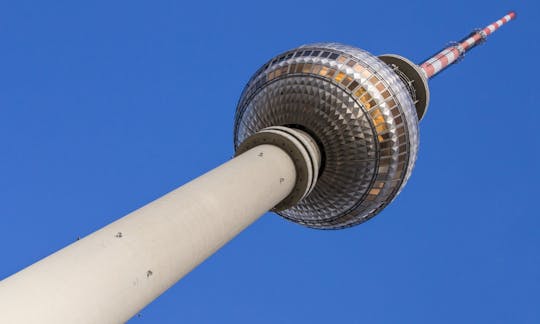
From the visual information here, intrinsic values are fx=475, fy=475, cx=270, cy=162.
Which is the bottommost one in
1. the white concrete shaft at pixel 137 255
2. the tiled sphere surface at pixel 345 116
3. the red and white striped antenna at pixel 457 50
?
the white concrete shaft at pixel 137 255

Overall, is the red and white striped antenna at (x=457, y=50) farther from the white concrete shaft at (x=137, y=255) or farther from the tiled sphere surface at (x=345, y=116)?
the white concrete shaft at (x=137, y=255)

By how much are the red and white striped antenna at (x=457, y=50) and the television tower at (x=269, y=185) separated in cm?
904

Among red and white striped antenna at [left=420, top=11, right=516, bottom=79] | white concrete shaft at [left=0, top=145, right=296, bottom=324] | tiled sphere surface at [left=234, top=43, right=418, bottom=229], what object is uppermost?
red and white striped antenna at [left=420, top=11, right=516, bottom=79]

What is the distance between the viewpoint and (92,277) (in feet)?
35.0

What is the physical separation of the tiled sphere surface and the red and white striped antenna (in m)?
14.6

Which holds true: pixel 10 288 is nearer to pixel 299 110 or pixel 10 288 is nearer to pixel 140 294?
pixel 140 294

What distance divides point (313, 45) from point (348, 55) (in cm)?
248

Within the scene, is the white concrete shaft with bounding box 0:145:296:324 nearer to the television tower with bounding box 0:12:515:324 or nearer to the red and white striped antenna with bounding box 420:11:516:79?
the television tower with bounding box 0:12:515:324

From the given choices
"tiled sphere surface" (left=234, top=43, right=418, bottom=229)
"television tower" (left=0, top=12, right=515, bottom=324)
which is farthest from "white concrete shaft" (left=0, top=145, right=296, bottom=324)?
"tiled sphere surface" (left=234, top=43, right=418, bottom=229)

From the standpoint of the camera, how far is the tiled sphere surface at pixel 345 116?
26.1 m

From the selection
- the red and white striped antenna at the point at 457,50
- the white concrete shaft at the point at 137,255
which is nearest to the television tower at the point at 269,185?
the white concrete shaft at the point at 137,255

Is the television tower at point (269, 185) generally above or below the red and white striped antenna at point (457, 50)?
below

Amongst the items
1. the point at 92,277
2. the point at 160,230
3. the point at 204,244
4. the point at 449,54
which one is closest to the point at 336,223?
the point at 204,244

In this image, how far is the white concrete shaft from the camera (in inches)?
375
